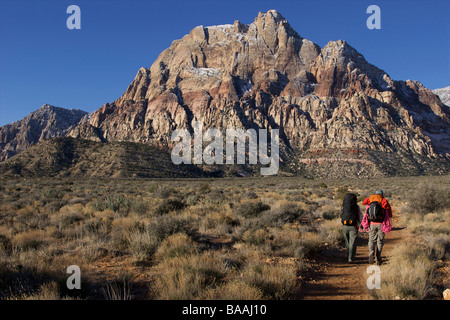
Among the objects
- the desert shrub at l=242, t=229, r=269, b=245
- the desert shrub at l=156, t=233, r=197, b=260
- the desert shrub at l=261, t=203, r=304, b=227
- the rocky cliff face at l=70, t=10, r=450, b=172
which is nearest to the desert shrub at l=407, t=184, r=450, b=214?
the desert shrub at l=261, t=203, r=304, b=227

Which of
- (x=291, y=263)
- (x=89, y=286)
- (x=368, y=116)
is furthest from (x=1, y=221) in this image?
(x=368, y=116)

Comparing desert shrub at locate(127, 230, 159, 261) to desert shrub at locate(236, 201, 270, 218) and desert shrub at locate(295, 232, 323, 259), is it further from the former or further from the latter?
desert shrub at locate(236, 201, 270, 218)

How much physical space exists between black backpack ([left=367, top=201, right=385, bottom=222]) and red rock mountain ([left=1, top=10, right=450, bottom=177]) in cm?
8204

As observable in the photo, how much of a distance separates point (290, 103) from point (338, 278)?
159541 millimetres

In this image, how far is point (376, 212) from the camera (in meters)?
7.24

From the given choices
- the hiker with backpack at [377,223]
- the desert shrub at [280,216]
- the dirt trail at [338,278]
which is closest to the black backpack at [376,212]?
the hiker with backpack at [377,223]

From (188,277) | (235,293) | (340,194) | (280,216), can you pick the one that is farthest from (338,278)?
(340,194)

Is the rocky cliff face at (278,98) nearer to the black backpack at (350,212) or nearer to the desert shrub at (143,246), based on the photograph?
the black backpack at (350,212)

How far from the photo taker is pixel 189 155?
97500 millimetres

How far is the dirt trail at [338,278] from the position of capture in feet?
17.0

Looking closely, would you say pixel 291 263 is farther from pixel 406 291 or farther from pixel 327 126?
pixel 327 126

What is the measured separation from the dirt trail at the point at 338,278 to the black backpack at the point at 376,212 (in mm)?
1188

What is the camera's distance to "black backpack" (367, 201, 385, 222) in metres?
7.24
